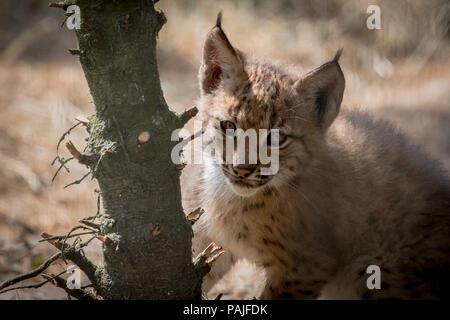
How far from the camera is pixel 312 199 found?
409 centimetres

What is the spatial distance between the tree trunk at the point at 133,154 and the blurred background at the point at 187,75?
125cm

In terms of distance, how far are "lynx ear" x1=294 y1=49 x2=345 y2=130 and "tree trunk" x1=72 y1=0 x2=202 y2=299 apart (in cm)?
105

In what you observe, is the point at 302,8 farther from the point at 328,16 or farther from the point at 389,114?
the point at 389,114

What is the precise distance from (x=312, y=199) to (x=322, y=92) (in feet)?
2.44

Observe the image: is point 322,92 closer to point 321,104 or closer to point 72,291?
point 321,104

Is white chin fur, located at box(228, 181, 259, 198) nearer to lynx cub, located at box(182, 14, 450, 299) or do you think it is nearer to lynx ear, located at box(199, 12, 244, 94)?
lynx cub, located at box(182, 14, 450, 299)

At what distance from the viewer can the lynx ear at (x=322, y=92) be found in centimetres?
371

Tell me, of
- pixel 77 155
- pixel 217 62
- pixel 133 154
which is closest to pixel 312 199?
pixel 217 62

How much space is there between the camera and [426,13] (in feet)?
34.2

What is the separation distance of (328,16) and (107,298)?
878 centimetres

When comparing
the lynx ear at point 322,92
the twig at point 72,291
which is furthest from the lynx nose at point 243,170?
the twig at point 72,291

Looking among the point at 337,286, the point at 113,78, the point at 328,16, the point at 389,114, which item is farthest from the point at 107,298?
the point at 328,16

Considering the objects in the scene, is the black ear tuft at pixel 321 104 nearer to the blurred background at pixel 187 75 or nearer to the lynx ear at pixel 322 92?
the lynx ear at pixel 322 92

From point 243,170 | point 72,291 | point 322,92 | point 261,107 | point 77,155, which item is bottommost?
point 72,291
